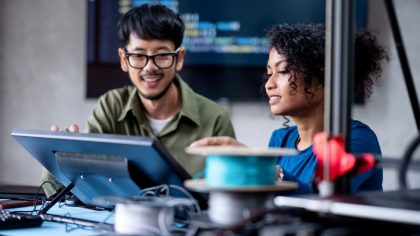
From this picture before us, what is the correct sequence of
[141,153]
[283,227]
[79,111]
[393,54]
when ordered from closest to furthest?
[283,227] → [141,153] → [393,54] → [79,111]

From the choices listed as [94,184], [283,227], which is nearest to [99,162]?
[94,184]

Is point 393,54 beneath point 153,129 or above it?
above

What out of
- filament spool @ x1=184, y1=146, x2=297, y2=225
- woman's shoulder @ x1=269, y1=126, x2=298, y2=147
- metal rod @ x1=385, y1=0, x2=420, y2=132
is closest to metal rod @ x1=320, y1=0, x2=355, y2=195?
filament spool @ x1=184, y1=146, x2=297, y2=225

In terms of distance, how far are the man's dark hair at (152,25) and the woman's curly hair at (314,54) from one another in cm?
52

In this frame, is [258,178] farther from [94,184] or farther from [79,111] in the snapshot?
[79,111]

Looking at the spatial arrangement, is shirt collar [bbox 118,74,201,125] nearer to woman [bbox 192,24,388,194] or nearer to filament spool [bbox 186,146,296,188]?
woman [bbox 192,24,388,194]

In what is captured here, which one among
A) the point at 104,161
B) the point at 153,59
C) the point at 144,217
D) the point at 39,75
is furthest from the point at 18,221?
the point at 39,75

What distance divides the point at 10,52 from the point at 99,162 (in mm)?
2852

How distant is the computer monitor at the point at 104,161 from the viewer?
1.45m

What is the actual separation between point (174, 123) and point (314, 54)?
0.76 metres

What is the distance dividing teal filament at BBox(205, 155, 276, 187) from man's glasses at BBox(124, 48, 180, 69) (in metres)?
1.22

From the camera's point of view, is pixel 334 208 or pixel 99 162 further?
pixel 99 162

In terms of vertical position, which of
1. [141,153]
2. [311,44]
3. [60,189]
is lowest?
[60,189]

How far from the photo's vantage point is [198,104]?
2795 mm
